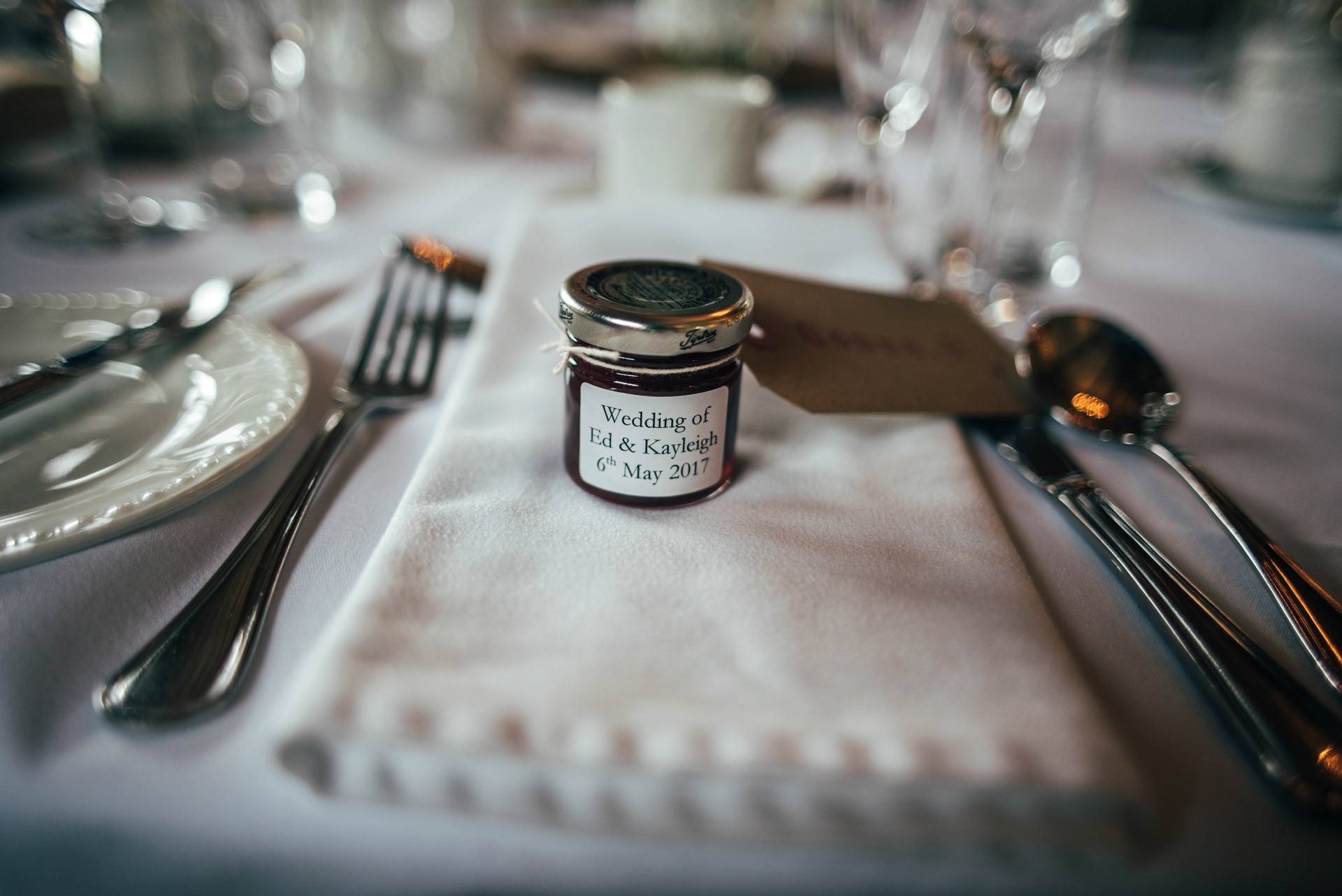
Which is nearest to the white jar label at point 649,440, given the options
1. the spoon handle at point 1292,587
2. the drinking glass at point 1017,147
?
the spoon handle at point 1292,587

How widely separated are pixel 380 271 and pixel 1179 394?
534mm

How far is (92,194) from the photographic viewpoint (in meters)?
0.73

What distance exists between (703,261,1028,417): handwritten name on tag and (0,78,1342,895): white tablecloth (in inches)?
2.1

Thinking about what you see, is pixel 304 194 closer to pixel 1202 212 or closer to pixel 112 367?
pixel 112 367

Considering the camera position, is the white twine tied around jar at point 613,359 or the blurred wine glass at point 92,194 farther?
the blurred wine glass at point 92,194

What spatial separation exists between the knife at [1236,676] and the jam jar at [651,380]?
168 millimetres

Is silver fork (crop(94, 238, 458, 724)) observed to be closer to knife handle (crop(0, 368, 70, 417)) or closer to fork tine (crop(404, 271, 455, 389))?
fork tine (crop(404, 271, 455, 389))

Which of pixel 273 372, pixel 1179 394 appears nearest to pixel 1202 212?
pixel 1179 394

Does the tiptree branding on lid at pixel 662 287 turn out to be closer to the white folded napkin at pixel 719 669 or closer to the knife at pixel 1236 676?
the white folded napkin at pixel 719 669

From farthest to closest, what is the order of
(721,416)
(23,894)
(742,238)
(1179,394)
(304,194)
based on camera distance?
(304,194)
(742,238)
(1179,394)
(721,416)
(23,894)

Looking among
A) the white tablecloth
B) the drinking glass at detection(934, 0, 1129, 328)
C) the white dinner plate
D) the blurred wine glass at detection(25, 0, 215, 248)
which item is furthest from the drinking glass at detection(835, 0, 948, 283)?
the blurred wine glass at detection(25, 0, 215, 248)

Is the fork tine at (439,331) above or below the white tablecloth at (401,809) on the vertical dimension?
Answer: above

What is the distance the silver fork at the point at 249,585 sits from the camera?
0.77ft

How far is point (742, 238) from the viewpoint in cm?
58
